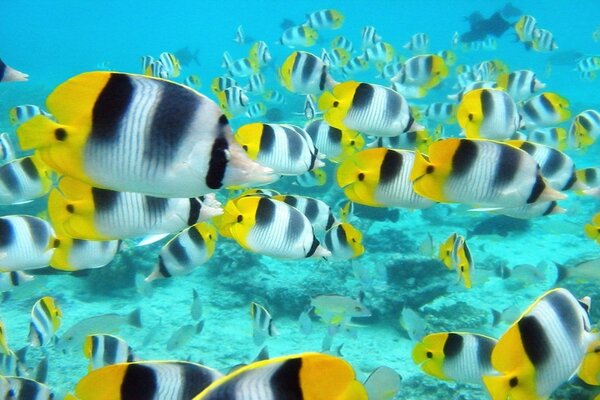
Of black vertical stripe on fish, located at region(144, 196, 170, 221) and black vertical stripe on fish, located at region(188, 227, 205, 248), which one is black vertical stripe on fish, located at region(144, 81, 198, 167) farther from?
black vertical stripe on fish, located at region(188, 227, 205, 248)

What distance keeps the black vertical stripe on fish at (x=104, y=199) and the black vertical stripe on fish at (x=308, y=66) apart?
182 inches

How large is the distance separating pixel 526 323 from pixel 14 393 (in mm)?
3187

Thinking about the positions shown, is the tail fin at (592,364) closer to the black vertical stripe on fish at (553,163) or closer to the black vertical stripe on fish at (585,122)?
the black vertical stripe on fish at (553,163)

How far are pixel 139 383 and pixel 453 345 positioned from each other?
8.62 feet

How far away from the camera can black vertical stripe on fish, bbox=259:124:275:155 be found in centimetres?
481

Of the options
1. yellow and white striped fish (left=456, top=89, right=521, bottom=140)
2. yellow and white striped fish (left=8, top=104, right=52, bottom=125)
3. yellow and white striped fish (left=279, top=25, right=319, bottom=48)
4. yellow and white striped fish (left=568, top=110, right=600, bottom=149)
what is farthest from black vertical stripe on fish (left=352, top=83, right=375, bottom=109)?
yellow and white striped fish (left=279, top=25, right=319, bottom=48)

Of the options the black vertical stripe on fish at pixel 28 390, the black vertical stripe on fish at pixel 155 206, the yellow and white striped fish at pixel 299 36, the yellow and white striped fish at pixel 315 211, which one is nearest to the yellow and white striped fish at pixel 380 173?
the black vertical stripe on fish at pixel 155 206

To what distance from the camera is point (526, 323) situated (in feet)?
7.22

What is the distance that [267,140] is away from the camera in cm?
482

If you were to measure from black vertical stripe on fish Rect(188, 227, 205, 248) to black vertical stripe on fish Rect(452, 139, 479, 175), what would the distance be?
2.82 metres

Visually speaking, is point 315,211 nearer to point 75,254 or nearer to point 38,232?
point 75,254

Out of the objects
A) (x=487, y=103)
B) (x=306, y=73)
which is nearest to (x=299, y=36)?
(x=306, y=73)

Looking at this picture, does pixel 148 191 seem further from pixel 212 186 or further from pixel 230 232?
pixel 230 232

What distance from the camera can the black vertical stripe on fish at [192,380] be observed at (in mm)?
1816
